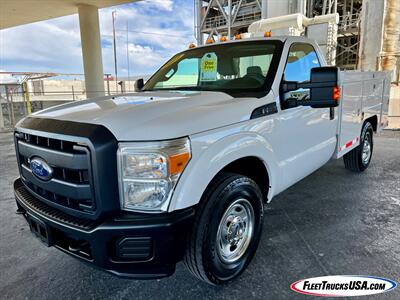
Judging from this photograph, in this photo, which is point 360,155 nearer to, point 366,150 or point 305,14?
point 366,150

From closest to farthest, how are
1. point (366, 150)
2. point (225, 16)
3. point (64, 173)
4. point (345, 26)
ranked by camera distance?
point (64, 173)
point (366, 150)
point (345, 26)
point (225, 16)

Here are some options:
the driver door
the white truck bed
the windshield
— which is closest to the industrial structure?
the white truck bed

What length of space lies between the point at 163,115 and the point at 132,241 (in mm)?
750

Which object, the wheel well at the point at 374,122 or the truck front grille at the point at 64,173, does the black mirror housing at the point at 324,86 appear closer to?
the truck front grille at the point at 64,173

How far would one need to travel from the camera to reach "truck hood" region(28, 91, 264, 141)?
173cm

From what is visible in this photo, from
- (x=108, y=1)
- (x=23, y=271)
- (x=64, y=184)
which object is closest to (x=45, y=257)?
(x=23, y=271)

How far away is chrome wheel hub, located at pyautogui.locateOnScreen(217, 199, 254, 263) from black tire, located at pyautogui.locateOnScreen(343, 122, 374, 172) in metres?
3.03

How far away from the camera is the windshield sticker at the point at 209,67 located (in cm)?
304

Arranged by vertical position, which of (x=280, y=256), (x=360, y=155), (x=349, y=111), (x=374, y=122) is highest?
(x=349, y=111)

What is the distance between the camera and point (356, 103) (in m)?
4.09

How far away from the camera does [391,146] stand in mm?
6836

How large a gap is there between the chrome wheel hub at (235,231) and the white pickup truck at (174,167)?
1 centimetres

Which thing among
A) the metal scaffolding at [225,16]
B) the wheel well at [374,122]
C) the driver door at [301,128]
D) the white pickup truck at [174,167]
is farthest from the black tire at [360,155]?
the metal scaffolding at [225,16]

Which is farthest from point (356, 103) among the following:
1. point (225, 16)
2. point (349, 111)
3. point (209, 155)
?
point (225, 16)
